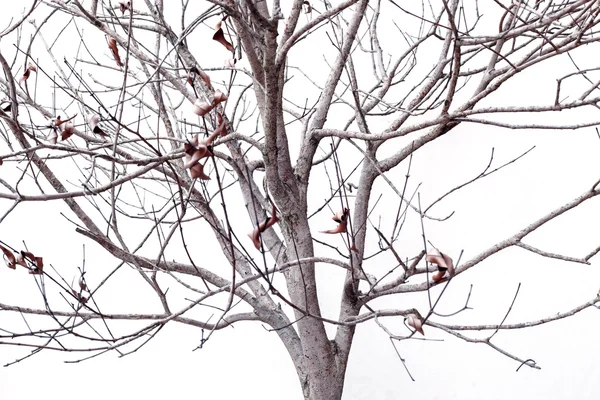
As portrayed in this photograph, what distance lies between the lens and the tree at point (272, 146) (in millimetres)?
1316

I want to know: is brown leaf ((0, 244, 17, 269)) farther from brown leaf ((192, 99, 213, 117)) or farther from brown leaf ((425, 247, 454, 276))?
brown leaf ((425, 247, 454, 276))

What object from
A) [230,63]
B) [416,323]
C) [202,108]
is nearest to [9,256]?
[202,108]

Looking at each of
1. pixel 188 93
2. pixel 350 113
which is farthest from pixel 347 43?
pixel 350 113

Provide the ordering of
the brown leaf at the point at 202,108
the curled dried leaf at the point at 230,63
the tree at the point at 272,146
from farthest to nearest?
the curled dried leaf at the point at 230,63 < the tree at the point at 272,146 < the brown leaf at the point at 202,108

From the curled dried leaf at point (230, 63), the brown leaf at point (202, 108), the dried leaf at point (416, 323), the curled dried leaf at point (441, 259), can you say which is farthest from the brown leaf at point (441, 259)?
the curled dried leaf at point (230, 63)

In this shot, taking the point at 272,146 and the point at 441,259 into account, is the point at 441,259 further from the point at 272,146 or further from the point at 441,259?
the point at 272,146

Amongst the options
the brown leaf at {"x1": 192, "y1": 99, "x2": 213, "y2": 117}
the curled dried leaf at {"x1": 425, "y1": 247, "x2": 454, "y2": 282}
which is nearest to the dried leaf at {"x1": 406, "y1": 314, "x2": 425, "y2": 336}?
the curled dried leaf at {"x1": 425, "y1": 247, "x2": 454, "y2": 282}

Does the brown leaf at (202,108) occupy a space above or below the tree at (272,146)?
below

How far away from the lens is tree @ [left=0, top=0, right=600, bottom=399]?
1.32 metres

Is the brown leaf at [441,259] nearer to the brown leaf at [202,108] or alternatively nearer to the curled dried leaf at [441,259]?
the curled dried leaf at [441,259]

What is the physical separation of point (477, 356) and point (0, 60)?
2.31 metres

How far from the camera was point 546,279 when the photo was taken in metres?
2.85

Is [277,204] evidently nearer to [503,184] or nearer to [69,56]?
[503,184]

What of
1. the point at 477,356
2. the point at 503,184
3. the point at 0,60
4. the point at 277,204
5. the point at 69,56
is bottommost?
the point at 0,60
